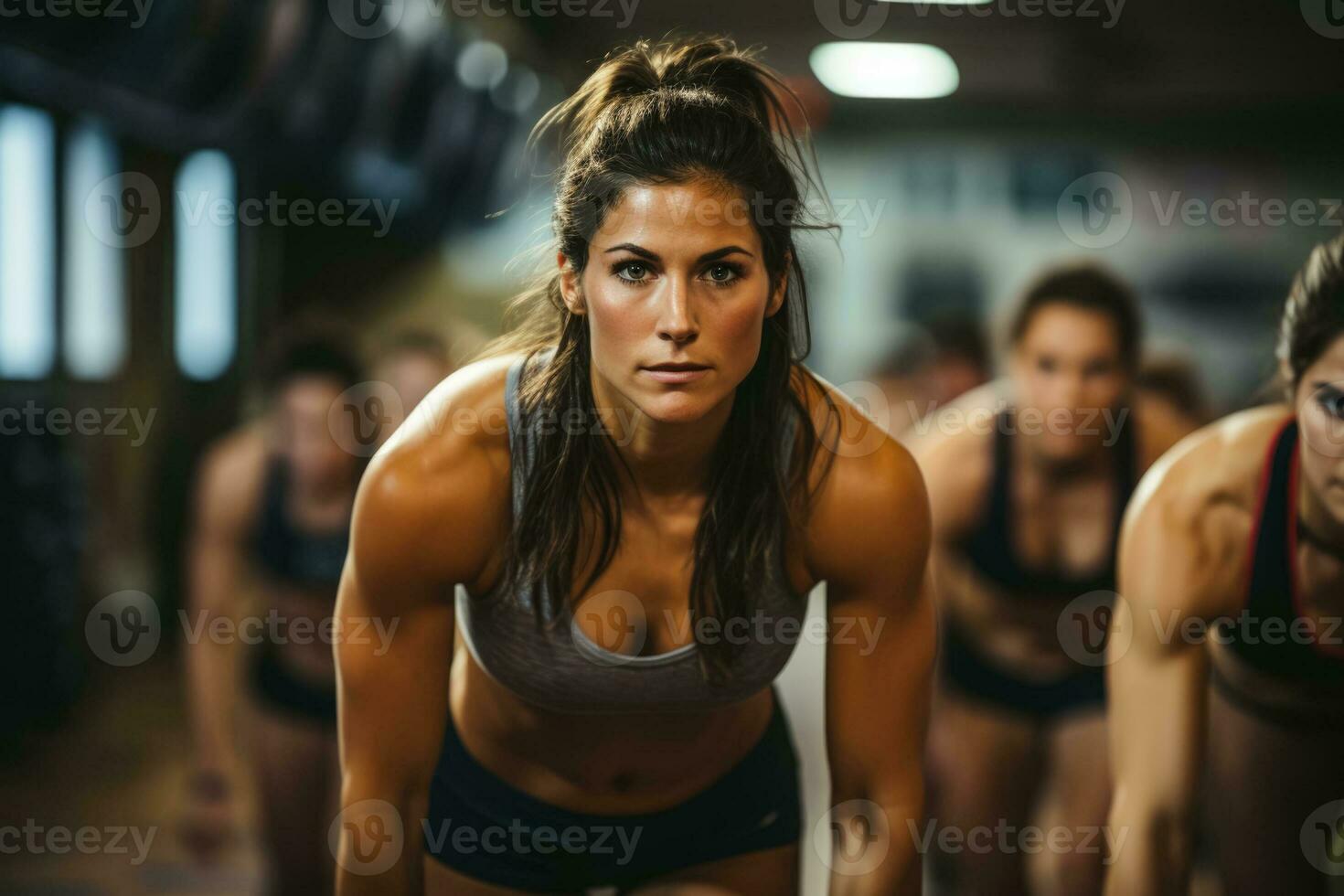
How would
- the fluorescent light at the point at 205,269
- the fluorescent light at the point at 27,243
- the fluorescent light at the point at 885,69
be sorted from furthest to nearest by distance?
the fluorescent light at the point at 885,69 < the fluorescent light at the point at 205,269 < the fluorescent light at the point at 27,243

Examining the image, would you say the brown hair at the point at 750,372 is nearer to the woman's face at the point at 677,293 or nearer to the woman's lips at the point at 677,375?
the woman's face at the point at 677,293

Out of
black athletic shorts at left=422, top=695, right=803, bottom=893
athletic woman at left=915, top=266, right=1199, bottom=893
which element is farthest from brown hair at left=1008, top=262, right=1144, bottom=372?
black athletic shorts at left=422, top=695, right=803, bottom=893

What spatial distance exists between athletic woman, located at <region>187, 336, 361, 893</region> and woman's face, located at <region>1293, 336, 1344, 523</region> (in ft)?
6.05

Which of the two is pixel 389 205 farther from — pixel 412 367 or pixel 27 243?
pixel 412 367

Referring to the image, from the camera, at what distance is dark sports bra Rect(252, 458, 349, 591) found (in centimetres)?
271

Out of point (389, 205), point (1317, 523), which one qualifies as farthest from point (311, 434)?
point (389, 205)

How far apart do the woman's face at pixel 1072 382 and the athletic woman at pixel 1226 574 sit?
85 centimetres

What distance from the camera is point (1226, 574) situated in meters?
1.71

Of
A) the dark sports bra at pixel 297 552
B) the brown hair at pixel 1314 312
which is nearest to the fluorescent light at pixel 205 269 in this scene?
the dark sports bra at pixel 297 552

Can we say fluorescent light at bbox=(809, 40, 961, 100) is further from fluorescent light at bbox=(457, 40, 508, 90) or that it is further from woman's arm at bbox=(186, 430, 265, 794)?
woman's arm at bbox=(186, 430, 265, 794)

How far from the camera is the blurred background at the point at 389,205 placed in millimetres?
3826

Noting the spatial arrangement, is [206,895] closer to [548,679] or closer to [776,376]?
[548,679]

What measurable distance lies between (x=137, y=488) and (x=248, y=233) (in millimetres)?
1428

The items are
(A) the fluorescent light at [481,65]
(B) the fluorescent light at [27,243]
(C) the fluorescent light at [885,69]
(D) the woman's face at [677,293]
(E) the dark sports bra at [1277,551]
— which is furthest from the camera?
(C) the fluorescent light at [885,69]
